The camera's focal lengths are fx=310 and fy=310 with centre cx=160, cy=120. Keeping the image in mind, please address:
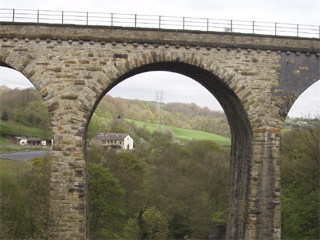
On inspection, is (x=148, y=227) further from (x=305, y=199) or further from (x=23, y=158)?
(x=23, y=158)

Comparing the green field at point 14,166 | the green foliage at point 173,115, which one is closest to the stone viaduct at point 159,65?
the green field at point 14,166

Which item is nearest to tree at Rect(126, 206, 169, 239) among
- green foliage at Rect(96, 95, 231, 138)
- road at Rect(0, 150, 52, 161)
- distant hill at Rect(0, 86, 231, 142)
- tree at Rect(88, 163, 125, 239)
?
tree at Rect(88, 163, 125, 239)

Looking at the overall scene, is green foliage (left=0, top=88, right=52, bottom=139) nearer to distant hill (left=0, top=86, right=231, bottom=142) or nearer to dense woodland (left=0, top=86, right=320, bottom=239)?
distant hill (left=0, top=86, right=231, bottom=142)

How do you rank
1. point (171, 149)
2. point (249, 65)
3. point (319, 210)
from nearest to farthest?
point (249, 65)
point (319, 210)
point (171, 149)

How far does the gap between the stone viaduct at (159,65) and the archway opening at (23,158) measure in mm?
6923

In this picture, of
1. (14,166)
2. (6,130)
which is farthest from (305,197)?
(6,130)

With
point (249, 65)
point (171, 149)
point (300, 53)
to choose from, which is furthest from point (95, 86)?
point (171, 149)

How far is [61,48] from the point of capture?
10.9 meters

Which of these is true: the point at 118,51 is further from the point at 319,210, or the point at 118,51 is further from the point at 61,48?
the point at 319,210

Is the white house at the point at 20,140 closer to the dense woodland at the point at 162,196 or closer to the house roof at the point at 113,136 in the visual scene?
the dense woodland at the point at 162,196

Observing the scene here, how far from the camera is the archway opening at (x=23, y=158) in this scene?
73.6 ft

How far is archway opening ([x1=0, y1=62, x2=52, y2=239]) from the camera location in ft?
73.6

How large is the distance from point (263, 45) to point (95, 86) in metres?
6.38

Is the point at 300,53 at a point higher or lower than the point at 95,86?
higher
